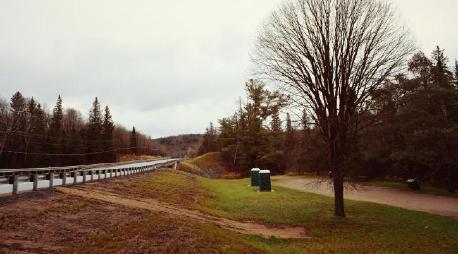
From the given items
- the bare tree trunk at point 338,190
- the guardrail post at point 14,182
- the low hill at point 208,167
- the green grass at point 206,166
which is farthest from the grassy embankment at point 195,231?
the green grass at point 206,166

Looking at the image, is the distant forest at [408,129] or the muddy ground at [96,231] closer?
A: the muddy ground at [96,231]

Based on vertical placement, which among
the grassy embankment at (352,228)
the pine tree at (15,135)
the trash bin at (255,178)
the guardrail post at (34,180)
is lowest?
the grassy embankment at (352,228)

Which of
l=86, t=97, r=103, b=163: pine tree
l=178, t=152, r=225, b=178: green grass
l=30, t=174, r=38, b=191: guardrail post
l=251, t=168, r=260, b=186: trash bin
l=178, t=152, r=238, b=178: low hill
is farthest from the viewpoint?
l=86, t=97, r=103, b=163: pine tree

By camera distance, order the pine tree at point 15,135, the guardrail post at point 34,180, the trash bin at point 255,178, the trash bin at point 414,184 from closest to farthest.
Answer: the guardrail post at point 34,180 < the trash bin at point 414,184 < the trash bin at point 255,178 < the pine tree at point 15,135

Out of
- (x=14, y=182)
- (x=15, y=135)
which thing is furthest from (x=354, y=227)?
(x=15, y=135)

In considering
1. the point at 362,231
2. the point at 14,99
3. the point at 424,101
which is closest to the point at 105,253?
the point at 362,231

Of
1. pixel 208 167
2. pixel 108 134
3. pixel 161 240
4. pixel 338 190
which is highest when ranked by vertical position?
pixel 108 134

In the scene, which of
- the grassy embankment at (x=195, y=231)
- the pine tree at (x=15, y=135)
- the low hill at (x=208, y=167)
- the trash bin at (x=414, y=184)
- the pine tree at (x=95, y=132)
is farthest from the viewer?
the pine tree at (x=95, y=132)

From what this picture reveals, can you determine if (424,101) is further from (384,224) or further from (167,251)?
(167,251)

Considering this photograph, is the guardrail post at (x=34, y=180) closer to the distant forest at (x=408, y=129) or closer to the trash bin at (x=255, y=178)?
the distant forest at (x=408, y=129)

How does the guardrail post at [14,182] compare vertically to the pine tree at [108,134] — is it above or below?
below

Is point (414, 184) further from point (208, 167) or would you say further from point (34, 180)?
point (208, 167)

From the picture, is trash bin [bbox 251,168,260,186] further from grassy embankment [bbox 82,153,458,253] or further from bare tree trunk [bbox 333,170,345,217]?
bare tree trunk [bbox 333,170,345,217]

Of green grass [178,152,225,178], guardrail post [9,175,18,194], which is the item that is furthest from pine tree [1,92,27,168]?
guardrail post [9,175,18,194]
